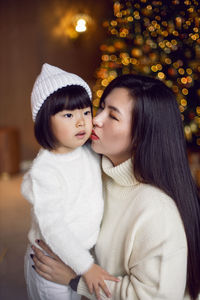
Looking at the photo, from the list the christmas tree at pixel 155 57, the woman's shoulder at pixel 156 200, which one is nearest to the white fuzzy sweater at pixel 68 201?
the woman's shoulder at pixel 156 200

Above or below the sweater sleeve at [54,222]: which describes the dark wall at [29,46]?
above

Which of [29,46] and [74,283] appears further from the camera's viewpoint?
[29,46]

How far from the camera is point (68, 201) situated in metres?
1.25

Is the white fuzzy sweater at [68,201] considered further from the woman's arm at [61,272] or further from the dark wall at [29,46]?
the dark wall at [29,46]

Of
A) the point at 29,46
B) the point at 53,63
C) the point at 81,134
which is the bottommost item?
the point at 81,134

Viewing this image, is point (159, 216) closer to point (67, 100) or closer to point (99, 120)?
point (99, 120)

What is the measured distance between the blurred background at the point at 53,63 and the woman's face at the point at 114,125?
1314 millimetres

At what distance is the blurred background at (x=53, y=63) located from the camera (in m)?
2.89

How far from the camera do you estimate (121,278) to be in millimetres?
1138

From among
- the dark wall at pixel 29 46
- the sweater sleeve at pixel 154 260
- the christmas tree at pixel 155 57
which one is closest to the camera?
the sweater sleeve at pixel 154 260

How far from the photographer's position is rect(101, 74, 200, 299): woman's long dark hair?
116 cm

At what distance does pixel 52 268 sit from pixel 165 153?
0.62m

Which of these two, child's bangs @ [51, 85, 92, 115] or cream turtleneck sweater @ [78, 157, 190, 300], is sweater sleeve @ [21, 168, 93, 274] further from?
child's bangs @ [51, 85, 92, 115]

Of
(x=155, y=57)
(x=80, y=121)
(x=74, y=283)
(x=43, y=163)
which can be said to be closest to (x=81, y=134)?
(x=80, y=121)
